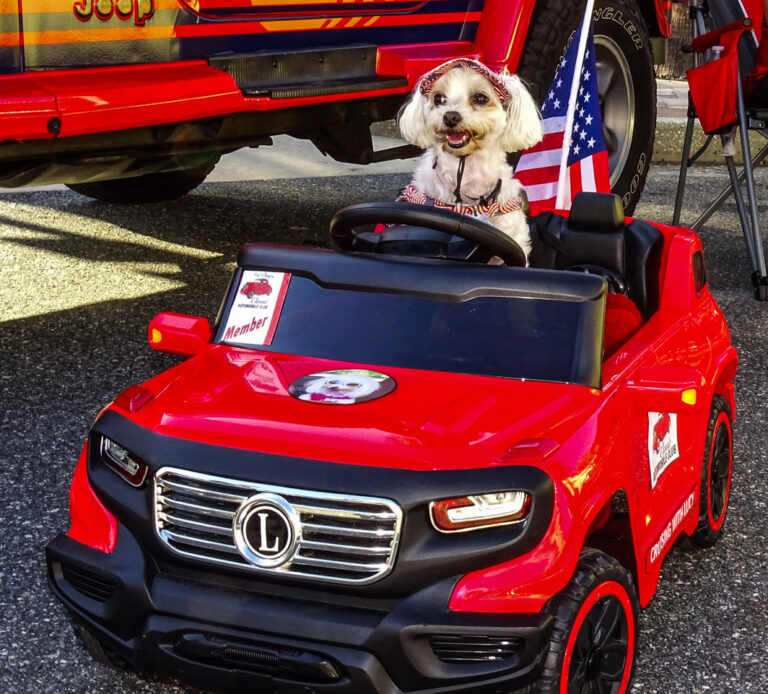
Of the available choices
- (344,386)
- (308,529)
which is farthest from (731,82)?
(308,529)

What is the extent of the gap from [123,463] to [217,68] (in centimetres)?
243

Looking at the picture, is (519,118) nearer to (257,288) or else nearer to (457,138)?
(457,138)

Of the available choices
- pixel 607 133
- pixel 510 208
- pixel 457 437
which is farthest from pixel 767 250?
pixel 457 437

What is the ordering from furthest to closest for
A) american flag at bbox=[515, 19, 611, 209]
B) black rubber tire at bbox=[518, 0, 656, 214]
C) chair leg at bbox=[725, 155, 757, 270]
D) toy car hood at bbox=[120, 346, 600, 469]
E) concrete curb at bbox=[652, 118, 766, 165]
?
concrete curb at bbox=[652, 118, 766, 165] < black rubber tire at bbox=[518, 0, 656, 214] < chair leg at bbox=[725, 155, 757, 270] < american flag at bbox=[515, 19, 611, 209] < toy car hood at bbox=[120, 346, 600, 469]

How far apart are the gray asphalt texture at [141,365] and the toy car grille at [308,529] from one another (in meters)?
0.66

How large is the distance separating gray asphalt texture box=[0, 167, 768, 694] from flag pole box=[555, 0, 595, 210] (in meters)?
1.13

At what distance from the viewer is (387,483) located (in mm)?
2488

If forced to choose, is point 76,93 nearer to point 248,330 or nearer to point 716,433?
point 248,330

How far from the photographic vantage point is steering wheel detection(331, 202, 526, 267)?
3.05 m

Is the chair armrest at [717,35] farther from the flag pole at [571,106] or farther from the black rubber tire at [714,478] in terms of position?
the black rubber tire at [714,478]

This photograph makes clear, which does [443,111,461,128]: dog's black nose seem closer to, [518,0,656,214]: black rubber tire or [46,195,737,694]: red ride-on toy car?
[46,195,737,694]: red ride-on toy car

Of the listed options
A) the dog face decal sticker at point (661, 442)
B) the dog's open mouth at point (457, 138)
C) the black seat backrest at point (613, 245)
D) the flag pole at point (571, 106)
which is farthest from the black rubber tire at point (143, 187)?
the dog face decal sticker at point (661, 442)

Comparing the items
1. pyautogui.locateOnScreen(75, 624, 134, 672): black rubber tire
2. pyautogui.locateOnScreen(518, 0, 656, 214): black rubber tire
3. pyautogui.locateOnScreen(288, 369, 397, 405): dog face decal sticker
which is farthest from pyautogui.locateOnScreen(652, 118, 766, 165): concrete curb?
pyautogui.locateOnScreen(75, 624, 134, 672): black rubber tire

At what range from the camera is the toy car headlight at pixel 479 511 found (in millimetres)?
2506
